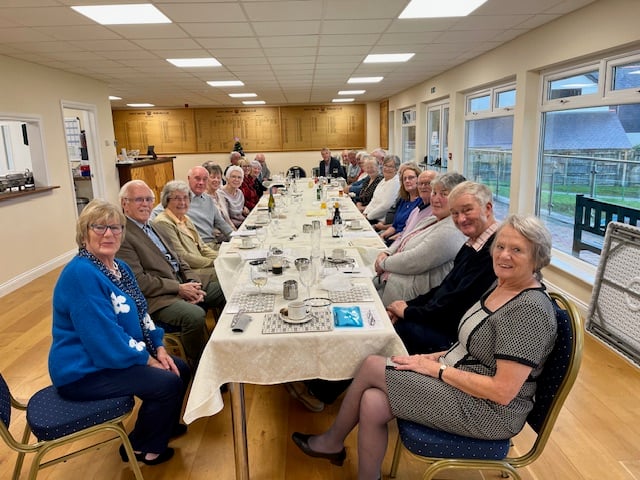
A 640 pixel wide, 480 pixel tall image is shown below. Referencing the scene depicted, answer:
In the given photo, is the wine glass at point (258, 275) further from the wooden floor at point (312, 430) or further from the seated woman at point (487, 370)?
the wooden floor at point (312, 430)

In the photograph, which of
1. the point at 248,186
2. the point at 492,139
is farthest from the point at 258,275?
the point at 492,139

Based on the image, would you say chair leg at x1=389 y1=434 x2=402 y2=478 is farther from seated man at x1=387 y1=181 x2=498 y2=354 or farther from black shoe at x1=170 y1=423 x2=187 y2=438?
black shoe at x1=170 y1=423 x2=187 y2=438

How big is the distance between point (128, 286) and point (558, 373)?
167 cm

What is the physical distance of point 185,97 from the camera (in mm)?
9883

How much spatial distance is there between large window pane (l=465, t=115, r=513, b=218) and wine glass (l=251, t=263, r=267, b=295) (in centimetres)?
367

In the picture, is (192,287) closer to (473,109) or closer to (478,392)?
(478,392)

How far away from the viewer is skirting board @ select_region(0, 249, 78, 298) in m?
4.45

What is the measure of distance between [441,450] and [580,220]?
337 centimetres

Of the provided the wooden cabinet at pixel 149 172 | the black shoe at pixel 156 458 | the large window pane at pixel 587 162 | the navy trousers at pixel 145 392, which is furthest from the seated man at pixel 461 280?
the wooden cabinet at pixel 149 172

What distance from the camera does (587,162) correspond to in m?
3.98

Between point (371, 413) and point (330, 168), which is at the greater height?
point (330, 168)

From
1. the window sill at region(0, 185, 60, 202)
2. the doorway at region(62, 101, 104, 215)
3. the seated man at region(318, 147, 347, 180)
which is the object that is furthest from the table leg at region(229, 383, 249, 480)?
the seated man at region(318, 147, 347, 180)

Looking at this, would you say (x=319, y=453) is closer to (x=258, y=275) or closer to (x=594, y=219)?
(x=258, y=275)

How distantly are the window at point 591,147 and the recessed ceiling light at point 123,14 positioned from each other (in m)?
3.57
